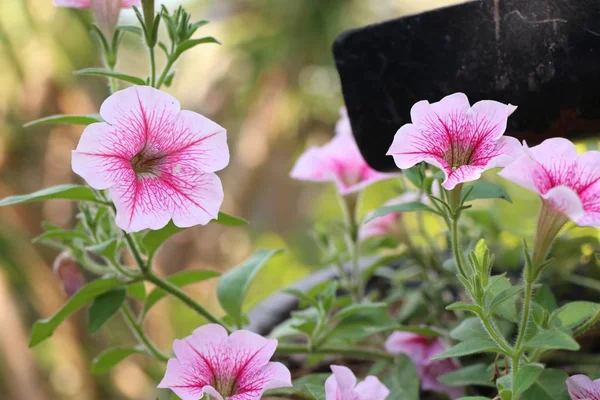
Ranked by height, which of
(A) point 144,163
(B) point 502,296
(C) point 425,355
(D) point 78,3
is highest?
(D) point 78,3

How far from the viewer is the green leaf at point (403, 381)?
18.1 inches

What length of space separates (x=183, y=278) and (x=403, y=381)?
19 cm

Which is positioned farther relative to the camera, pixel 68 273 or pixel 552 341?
pixel 68 273

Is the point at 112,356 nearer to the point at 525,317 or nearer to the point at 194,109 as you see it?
the point at 525,317

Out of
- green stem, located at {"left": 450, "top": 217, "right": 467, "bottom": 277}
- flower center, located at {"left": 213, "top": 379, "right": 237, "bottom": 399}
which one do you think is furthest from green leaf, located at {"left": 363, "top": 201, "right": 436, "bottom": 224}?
flower center, located at {"left": 213, "top": 379, "right": 237, "bottom": 399}

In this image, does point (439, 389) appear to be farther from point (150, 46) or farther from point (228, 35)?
point (228, 35)

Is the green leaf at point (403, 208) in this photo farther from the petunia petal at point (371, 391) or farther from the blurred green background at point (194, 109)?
the blurred green background at point (194, 109)

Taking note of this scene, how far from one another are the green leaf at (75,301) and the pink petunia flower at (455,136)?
0.73 ft

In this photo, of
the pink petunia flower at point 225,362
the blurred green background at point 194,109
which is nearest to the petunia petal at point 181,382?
the pink petunia flower at point 225,362

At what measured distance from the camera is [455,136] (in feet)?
1.15

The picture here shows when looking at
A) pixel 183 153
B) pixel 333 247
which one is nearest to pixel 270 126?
pixel 333 247

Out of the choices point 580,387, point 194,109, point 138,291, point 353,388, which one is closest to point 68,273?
point 138,291

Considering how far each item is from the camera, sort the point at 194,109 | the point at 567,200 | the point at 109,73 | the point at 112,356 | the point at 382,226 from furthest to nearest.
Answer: the point at 194,109, the point at 382,226, the point at 112,356, the point at 109,73, the point at 567,200

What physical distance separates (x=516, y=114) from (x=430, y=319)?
23cm
